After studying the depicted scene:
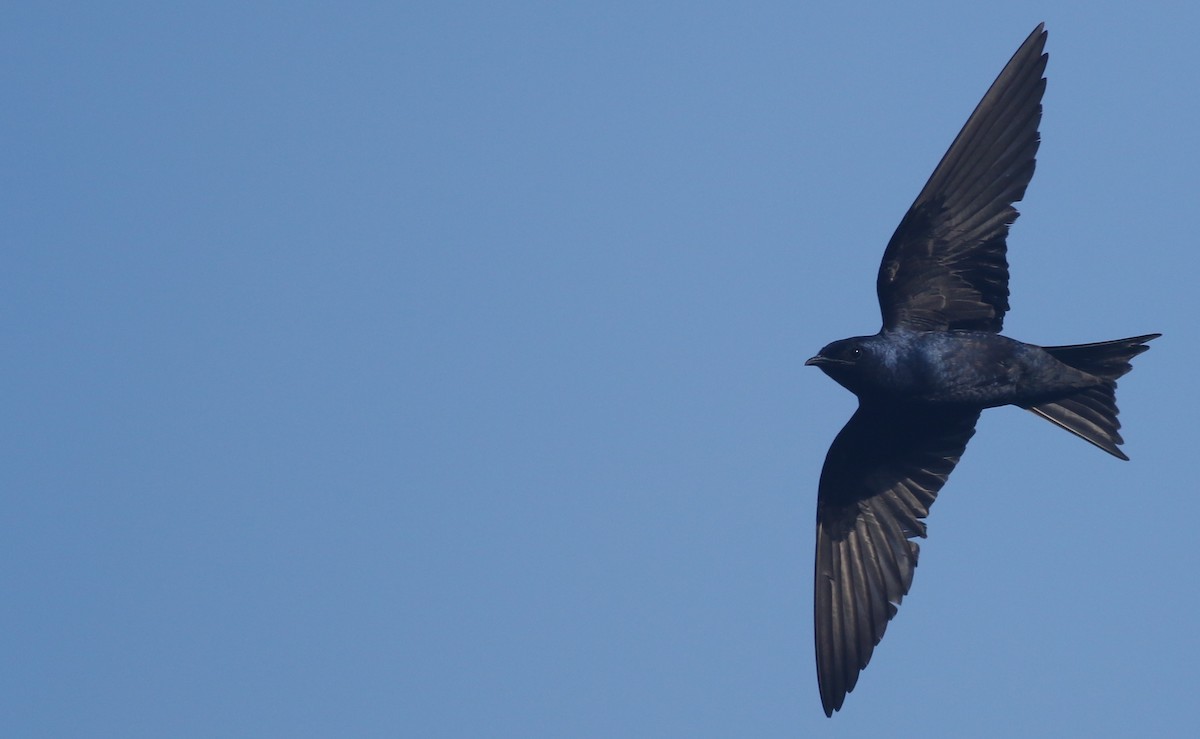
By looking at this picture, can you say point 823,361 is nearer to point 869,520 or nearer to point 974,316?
point 974,316

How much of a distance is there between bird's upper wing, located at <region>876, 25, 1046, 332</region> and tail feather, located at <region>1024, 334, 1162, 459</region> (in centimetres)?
61

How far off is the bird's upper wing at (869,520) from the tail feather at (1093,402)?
78 cm

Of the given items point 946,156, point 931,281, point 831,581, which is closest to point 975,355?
point 931,281

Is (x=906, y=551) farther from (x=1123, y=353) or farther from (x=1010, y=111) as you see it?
(x=1010, y=111)

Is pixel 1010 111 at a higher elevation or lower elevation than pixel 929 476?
higher

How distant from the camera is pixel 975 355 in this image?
11.1 meters

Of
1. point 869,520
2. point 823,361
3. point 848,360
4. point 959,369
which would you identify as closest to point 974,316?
point 959,369

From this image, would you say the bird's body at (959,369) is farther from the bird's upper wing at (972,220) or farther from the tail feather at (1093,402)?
the bird's upper wing at (972,220)

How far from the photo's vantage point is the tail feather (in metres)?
11.1

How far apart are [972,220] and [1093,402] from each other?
156cm

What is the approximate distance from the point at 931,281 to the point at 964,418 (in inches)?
49.3

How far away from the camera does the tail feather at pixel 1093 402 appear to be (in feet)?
36.4

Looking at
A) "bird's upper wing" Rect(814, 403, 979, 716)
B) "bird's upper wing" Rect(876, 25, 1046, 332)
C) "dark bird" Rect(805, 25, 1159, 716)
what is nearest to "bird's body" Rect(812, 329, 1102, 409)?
"dark bird" Rect(805, 25, 1159, 716)

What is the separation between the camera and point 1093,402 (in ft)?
36.8
